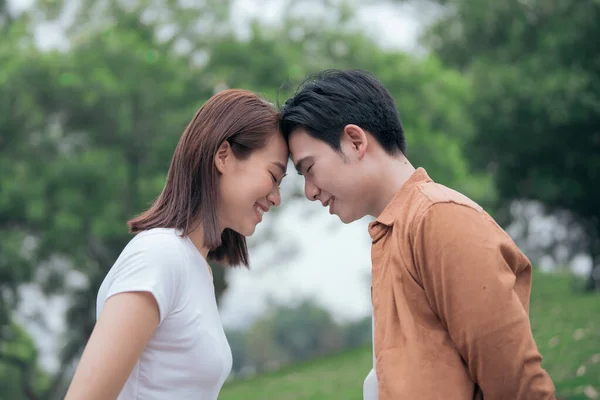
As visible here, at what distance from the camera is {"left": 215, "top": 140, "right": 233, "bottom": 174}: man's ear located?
2588mm

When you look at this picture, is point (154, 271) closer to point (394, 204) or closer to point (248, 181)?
point (248, 181)

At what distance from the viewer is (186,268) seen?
2.38m

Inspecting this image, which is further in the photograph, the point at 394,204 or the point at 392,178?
the point at 392,178

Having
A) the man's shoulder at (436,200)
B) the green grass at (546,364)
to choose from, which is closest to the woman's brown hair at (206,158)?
the man's shoulder at (436,200)

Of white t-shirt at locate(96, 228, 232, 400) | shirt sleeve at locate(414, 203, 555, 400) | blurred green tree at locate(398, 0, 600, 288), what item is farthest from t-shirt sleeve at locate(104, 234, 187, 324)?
blurred green tree at locate(398, 0, 600, 288)

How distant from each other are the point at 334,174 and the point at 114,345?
878 mm

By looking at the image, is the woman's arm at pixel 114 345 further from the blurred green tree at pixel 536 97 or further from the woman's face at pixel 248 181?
the blurred green tree at pixel 536 97

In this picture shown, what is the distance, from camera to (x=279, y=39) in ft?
52.1

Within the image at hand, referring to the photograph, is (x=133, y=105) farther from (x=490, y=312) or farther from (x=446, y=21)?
(x=490, y=312)

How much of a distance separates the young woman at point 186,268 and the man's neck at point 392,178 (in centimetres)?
41

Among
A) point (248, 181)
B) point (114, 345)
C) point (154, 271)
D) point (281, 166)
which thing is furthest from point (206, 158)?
point (114, 345)

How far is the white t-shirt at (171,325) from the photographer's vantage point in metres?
2.25

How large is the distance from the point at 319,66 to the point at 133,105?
3.73 m

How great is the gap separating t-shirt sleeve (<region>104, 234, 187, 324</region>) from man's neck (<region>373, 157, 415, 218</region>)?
647 mm
